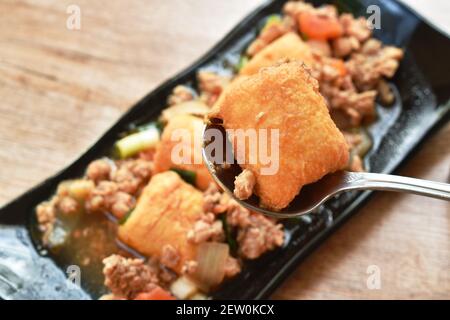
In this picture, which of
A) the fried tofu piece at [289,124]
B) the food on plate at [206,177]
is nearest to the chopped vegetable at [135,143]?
the food on plate at [206,177]

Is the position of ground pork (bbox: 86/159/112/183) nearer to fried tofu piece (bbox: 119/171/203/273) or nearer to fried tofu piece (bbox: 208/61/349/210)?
fried tofu piece (bbox: 119/171/203/273)

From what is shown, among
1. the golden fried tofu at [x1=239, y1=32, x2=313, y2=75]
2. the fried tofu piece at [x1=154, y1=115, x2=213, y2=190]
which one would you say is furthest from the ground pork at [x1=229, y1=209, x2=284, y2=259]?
the golden fried tofu at [x1=239, y1=32, x2=313, y2=75]

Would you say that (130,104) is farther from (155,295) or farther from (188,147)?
(155,295)

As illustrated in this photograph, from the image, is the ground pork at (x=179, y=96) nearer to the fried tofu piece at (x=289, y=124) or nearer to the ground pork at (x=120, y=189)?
the ground pork at (x=120, y=189)

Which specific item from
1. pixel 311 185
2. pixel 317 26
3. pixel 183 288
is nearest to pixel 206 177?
pixel 183 288
